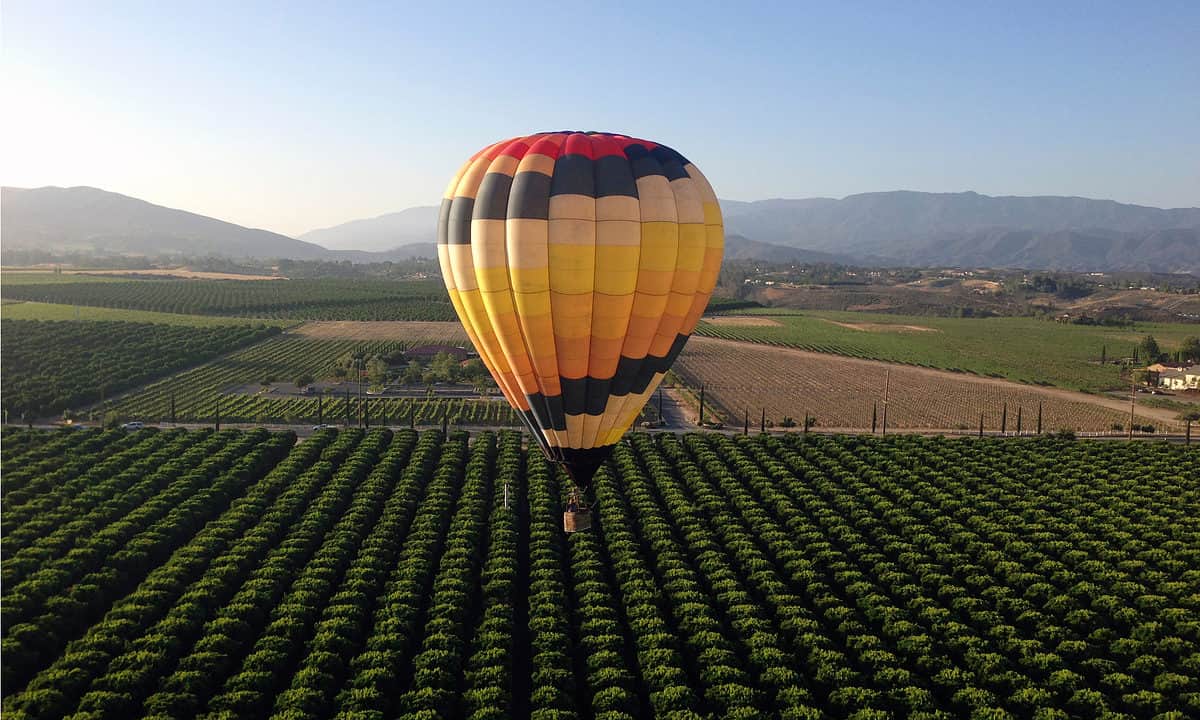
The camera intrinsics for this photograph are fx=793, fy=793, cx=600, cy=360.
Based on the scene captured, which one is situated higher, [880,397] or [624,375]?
[624,375]

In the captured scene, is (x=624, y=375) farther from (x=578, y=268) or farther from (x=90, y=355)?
(x=90, y=355)

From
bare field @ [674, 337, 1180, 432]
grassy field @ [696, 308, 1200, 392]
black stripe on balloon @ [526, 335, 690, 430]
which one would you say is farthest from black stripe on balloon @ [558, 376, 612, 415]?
grassy field @ [696, 308, 1200, 392]

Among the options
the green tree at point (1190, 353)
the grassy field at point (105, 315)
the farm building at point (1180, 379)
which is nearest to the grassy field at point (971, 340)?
the farm building at point (1180, 379)

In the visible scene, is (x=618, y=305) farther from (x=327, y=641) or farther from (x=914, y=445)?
(x=914, y=445)

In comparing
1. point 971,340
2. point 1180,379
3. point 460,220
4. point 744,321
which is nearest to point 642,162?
point 460,220

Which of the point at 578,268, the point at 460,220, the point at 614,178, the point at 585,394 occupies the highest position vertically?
the point at 614,178

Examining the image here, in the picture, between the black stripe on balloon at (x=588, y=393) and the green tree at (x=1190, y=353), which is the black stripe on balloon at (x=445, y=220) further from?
the green tree at (x=1190, y=353)

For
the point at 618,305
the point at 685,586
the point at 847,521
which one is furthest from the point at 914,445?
the point at 618,305
